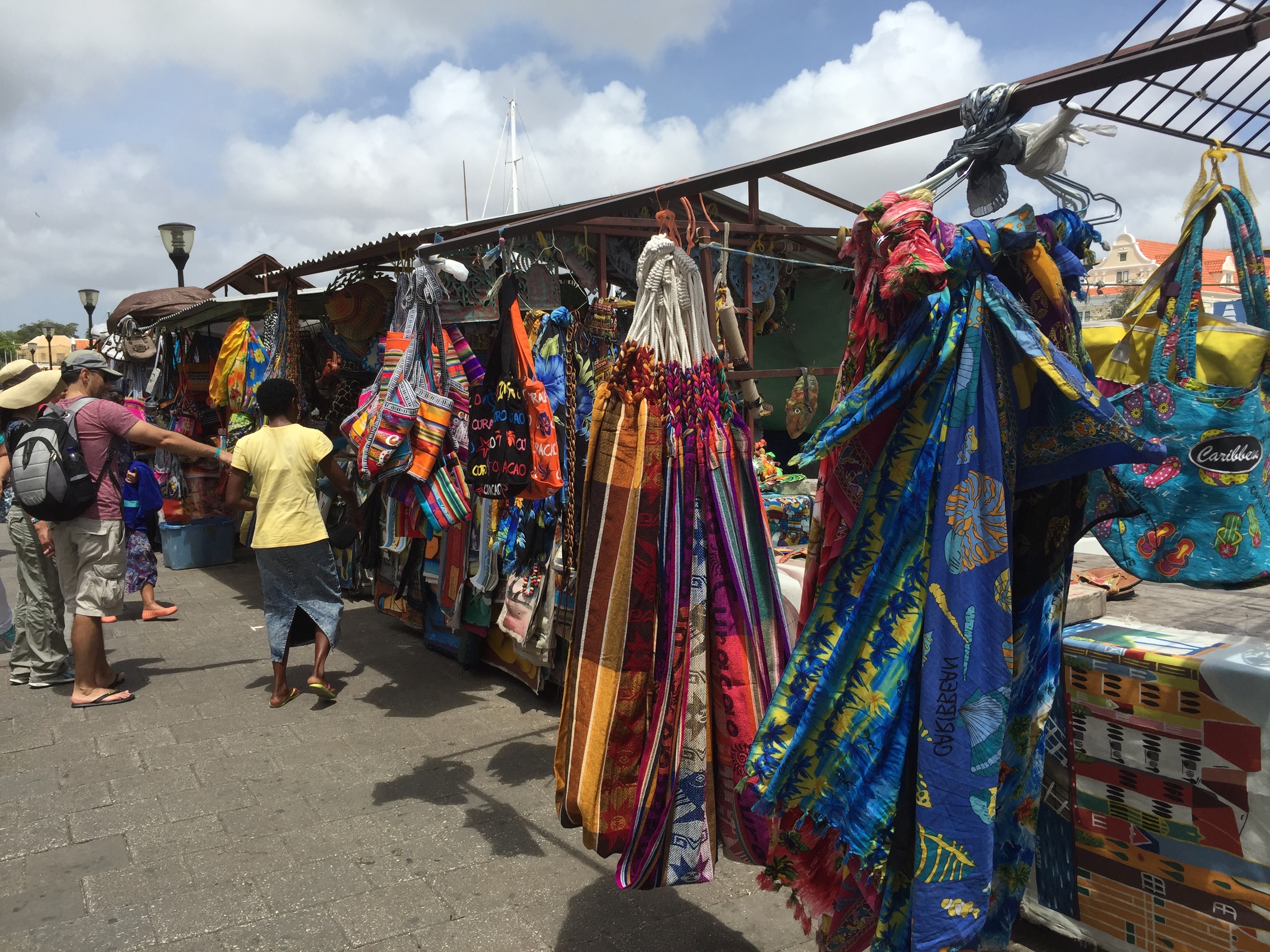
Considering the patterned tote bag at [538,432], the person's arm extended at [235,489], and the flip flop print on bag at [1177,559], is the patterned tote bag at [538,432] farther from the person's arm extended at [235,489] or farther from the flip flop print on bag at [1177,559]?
the person's arm extended at [235,489]

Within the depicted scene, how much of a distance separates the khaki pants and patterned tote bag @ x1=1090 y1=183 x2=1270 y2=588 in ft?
18.3

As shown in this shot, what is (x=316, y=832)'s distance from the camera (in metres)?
3.44

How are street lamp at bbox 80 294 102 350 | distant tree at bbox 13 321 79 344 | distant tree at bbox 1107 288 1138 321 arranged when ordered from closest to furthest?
distant tree at bbox 1107 288 1138 321, street lamp at bbox 80 294 102 350, distant tree at bbox 13 321 79 344

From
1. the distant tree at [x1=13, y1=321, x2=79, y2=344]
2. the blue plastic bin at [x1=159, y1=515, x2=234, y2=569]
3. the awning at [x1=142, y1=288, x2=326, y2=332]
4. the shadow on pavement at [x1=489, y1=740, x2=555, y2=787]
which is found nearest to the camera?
the shadow on pavement at [x1=489, y1=740, x2=555, y2=787]

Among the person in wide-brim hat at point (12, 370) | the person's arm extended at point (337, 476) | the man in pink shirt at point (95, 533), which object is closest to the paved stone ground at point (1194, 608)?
the person's arm extended at point (337, 476)

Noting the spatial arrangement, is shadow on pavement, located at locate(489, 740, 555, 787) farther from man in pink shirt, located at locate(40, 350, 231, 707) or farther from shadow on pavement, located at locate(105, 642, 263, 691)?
man in pink shirt, located at locate(40, 350, 231, 707)

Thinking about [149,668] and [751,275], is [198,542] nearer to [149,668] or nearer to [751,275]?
[149,668]

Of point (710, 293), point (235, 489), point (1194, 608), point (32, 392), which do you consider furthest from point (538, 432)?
point (1194, 608)

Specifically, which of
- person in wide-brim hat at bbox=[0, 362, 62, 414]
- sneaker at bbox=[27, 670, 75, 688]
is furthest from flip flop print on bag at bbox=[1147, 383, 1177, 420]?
sneaker at bbox=[27, 670, 75, 688]

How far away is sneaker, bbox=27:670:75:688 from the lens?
17.1 ft

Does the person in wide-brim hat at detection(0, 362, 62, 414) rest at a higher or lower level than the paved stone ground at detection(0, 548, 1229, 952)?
higher

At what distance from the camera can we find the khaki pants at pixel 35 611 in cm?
513

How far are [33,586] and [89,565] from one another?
0.66 m

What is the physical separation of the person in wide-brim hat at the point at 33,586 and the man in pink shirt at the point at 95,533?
0.23 metres
